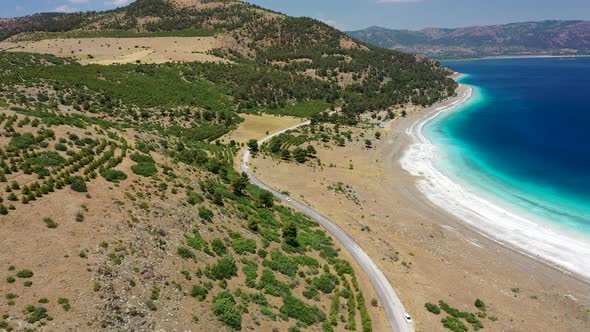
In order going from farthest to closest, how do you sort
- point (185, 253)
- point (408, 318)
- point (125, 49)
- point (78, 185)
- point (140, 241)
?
1. point (125, 49)
2. point (408, 318)
3. point (78, 185)
4. point (185, 253)
5. point (140, 241)

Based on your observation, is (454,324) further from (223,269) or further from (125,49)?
(125,49)

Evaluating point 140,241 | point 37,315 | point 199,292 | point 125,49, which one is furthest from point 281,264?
point 125,49

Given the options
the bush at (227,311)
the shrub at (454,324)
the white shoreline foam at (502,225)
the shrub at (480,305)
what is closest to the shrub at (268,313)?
the bush at (227,311)

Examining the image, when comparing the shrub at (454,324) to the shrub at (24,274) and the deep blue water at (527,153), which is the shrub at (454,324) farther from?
the deep blue water at (527,153)

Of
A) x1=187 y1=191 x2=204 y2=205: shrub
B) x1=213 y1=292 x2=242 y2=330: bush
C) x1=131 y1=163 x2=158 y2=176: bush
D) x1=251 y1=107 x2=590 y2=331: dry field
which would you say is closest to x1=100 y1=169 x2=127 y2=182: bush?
x1=131 y1=163 x2=158 y2=176: bush

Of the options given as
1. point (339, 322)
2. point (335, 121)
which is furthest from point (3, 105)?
point (335, 121)
